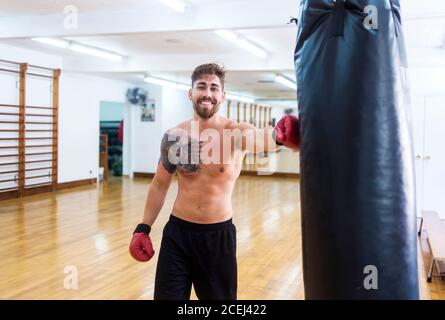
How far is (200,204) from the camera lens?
2.14 metres

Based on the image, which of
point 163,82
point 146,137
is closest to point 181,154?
point 163,82

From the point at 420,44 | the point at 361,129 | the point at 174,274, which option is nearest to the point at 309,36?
the point at 361,129

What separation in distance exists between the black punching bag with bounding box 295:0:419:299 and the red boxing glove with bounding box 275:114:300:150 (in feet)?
1.03

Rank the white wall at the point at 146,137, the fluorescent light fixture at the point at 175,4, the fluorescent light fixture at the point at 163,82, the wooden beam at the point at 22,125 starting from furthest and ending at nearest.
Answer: the white wall at the point at 146,137 < the fluorescent light fixture at the point at 163,82 < the wooden beam at the point at 22,125 < the fluorescent light fixture at the point at 175,4

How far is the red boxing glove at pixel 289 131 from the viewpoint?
1.47m

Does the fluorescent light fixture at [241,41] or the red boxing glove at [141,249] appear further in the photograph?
the fluorescent light fixture at [241,41]

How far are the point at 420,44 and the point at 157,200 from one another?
637 centimetres

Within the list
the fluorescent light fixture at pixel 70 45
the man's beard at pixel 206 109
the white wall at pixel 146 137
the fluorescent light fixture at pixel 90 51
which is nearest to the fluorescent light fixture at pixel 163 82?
the white wall at pixel 146 137

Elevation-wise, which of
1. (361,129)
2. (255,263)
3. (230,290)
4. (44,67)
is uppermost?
(44,67)

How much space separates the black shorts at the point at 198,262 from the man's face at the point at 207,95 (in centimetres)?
52

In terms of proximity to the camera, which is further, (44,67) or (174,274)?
(44,67)

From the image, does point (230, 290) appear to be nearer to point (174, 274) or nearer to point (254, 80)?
point (174, 274)

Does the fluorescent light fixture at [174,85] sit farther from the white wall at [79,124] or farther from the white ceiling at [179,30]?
the white ceiling at [179,30]

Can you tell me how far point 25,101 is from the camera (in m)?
8.40
